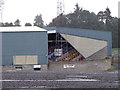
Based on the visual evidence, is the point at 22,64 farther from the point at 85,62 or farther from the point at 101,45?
the point at 101,45

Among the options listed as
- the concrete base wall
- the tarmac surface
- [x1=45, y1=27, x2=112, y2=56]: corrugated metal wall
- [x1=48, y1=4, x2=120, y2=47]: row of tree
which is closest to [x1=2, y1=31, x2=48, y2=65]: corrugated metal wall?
the concrete base wall

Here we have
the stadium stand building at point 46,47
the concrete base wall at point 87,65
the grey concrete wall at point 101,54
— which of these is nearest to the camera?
the concrete base wall at point 87,65

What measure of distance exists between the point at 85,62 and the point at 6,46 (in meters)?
10.8

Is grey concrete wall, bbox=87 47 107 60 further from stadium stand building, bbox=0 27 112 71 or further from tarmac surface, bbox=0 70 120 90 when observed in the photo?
tarmac surface, bbox=0 70 120 90

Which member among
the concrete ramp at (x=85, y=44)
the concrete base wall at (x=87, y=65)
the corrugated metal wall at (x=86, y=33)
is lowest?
the concrete base wall at (x=87, y=65)

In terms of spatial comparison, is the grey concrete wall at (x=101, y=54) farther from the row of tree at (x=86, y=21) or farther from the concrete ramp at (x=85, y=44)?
the row of tree at (x=86, y=21)

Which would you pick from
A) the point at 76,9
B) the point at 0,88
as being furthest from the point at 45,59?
the point at 76,9

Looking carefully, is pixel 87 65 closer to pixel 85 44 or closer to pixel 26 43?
pixel 85 44

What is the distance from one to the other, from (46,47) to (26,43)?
2.74 m

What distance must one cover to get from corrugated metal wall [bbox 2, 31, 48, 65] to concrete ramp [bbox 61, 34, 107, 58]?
197 inches

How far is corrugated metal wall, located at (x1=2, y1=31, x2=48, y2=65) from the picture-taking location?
48.5 metres

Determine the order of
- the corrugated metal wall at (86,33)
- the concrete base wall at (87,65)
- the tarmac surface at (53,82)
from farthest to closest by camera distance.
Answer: the corrugated metal wall at (86,33) → the concrete base wall at (87,65) → the tarmac surface at (53,82)

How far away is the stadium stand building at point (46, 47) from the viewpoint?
47094 millimetres

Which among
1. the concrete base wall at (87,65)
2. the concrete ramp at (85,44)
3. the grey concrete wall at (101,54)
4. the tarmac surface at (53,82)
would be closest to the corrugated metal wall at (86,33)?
the concrete ramp at (85,44)
